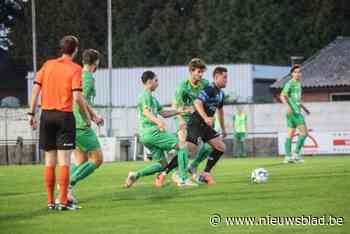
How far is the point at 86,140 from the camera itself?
15.5 metres

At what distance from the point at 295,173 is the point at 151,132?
181 inches

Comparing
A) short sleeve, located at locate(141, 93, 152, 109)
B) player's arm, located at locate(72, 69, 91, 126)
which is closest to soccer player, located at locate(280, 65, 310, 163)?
short sleeve, located at locate(141, 93, 152, 109)

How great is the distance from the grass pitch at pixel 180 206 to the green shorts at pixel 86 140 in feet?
2.57

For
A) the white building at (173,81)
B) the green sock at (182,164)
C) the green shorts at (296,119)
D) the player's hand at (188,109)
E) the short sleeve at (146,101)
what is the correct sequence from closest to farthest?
1. the short sleeve at (146,101)
2. the green sock at (182,164)
3. the player's hand at (188,109)
4. the green shorts at (296,119)
5. the white building at (173,81)

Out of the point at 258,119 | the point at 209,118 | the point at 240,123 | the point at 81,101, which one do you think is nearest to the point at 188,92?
the point at 209,118

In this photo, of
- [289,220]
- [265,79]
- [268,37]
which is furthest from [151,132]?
[268,37]

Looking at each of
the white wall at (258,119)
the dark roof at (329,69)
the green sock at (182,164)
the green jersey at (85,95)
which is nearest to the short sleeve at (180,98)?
the green sock at (182,164)

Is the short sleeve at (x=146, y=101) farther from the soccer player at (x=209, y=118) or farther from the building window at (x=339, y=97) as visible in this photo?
the building window at (x=339, y=97)

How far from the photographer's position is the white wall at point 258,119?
46.8 m

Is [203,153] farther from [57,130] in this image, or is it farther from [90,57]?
[57,130]

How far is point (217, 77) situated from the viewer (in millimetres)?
18266

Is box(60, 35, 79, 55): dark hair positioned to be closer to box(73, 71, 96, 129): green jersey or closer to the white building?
box(73, 71, 96, 129): green jersey

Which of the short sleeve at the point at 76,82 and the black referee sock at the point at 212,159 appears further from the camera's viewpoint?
the black referee sock at the point at 212,159

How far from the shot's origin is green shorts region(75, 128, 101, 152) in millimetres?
15398
